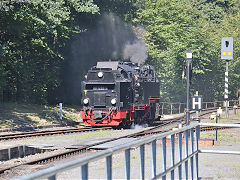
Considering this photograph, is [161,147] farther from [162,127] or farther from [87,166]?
[162,127]

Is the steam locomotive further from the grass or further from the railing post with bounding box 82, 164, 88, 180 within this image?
the railing post with bounding box 82, 164, 88, 180

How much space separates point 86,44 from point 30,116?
14417 millimetres

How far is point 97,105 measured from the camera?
2692cm

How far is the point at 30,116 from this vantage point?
30719 mm

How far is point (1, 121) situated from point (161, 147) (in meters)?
21.7

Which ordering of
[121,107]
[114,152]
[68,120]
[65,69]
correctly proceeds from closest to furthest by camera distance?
[114,152] < [121,107] < [68,120] < [65,69]

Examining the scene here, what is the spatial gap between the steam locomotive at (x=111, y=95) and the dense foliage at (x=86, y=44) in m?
5.61

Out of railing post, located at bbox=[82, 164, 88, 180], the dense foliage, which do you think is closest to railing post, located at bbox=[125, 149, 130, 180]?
railing post, located at bbox=[82, 164, 88, 180]

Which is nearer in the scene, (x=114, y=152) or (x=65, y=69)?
(x=114, y=152)

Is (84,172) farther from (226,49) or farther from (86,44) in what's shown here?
(86,44)

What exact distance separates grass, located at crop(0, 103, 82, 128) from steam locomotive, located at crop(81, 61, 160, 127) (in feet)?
14.0

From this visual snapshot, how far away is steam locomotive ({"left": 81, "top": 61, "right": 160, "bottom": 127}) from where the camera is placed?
87.2 ft

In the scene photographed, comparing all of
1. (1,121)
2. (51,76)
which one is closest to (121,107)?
(1,121)

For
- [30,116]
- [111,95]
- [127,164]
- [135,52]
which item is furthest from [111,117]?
[127,164]
